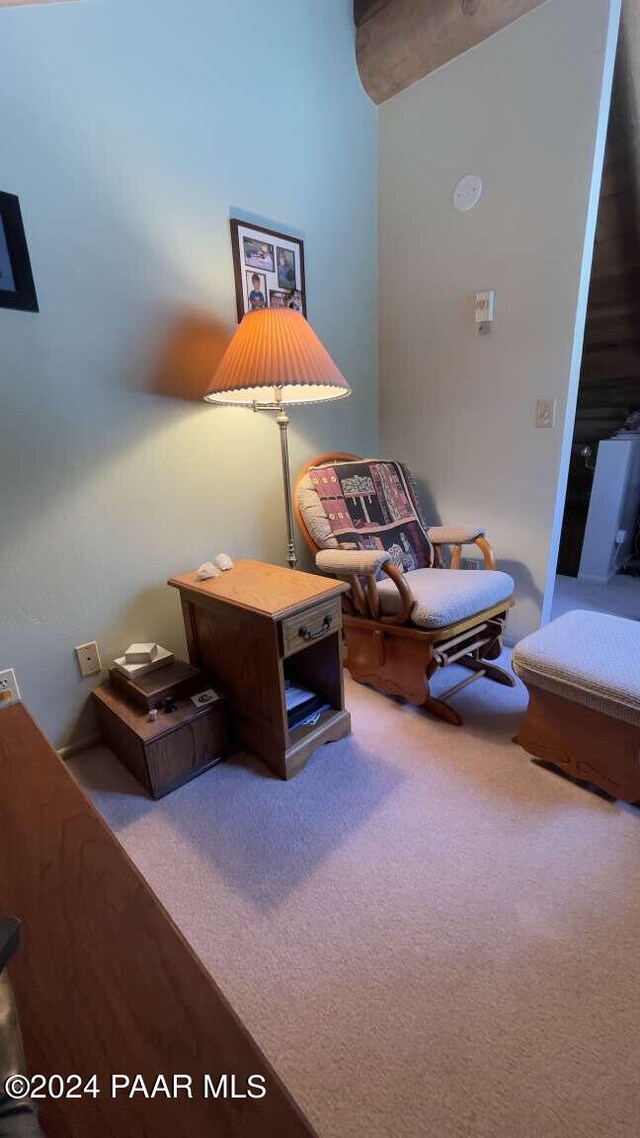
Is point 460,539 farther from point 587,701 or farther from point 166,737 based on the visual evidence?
point 166,737

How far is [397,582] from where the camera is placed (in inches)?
64.3

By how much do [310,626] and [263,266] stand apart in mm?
1503

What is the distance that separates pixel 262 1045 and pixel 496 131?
9.86 feet

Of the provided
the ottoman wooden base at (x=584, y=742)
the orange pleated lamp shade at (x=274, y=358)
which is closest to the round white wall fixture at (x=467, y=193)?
the orange pleated lamp shade at (x=274, y=358)

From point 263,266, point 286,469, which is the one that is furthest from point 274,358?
point 263,266

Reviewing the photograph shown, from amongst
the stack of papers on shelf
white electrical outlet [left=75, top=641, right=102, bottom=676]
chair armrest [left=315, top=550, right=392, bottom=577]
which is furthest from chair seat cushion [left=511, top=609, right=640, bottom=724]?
white electrical outlet [left=75, top=641, right=102, bottom=676]

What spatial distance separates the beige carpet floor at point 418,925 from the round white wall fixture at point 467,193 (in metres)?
2.27

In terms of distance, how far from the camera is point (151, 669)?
162 cm

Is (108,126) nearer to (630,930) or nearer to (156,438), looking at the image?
(156,438)

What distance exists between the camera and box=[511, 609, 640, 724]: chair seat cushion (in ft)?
4.12

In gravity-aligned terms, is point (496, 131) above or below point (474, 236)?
above

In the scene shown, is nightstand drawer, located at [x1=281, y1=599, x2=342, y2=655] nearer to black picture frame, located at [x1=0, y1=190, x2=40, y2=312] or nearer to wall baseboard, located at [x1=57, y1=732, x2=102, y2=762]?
wall baseboard, located at [x1=57, y1=732, x2=102, y2=762]

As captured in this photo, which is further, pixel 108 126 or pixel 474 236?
pixel 474 236

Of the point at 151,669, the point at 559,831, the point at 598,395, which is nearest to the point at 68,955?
the point at 151,669
